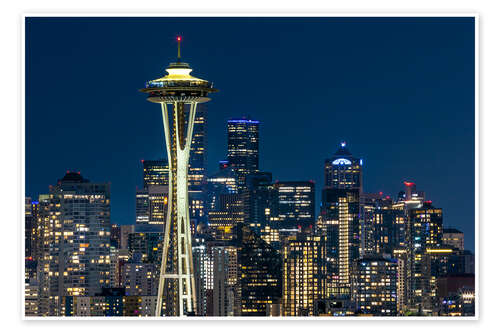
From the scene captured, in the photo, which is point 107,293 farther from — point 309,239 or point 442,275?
point 309,239

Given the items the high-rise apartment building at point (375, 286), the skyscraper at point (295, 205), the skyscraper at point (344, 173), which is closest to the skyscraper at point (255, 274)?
the skyscraper at point (295, 205)

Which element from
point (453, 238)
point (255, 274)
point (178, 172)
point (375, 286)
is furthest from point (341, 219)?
point (178, 172)

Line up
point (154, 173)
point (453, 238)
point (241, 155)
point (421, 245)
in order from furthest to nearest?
point (241, 155) → point (154, 173) → point (421, 245) → point (453, 238)

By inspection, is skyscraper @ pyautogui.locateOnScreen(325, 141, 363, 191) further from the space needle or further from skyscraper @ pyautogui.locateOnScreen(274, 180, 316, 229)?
the space needle

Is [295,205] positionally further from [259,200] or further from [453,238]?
[453,238]

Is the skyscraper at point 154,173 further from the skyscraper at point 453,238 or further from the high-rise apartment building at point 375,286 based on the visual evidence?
the skyscraper at point 453,238

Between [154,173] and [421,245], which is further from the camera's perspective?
[154,173]
